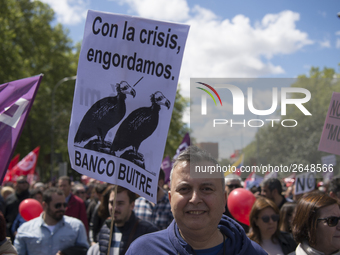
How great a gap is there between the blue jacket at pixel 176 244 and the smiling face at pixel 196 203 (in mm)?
73

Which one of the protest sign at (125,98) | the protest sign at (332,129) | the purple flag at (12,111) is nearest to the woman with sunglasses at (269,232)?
the protest sign at (332,129)

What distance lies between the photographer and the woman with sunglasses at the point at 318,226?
2969 mm

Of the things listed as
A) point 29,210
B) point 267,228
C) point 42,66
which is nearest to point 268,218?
point 267,228

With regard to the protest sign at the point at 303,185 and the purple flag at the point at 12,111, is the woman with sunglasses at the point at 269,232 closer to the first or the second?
the purple flag at the point at 12,111

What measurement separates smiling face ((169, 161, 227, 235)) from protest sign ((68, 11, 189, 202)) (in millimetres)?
1023

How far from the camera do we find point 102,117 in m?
3.40

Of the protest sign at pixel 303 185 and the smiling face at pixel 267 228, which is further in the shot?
the protest sign at pixel 303 185

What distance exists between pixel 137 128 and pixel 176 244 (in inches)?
54.6

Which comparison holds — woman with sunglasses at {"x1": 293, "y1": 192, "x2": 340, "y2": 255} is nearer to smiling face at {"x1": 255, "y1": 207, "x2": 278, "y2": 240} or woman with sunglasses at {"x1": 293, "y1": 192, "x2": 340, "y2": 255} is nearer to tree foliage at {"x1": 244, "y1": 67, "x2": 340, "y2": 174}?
tree foliage at {"x1": 244, "y1": 67, "x2": 340, "y2": 174}

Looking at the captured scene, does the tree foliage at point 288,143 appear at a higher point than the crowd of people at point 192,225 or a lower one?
higher

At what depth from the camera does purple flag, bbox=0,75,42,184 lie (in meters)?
3.62

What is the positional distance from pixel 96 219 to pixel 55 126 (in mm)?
25300

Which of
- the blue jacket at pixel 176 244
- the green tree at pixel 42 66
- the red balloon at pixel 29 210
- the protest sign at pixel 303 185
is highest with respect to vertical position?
the green tree at pixel 42 66

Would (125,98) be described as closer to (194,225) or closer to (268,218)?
(194,225)
